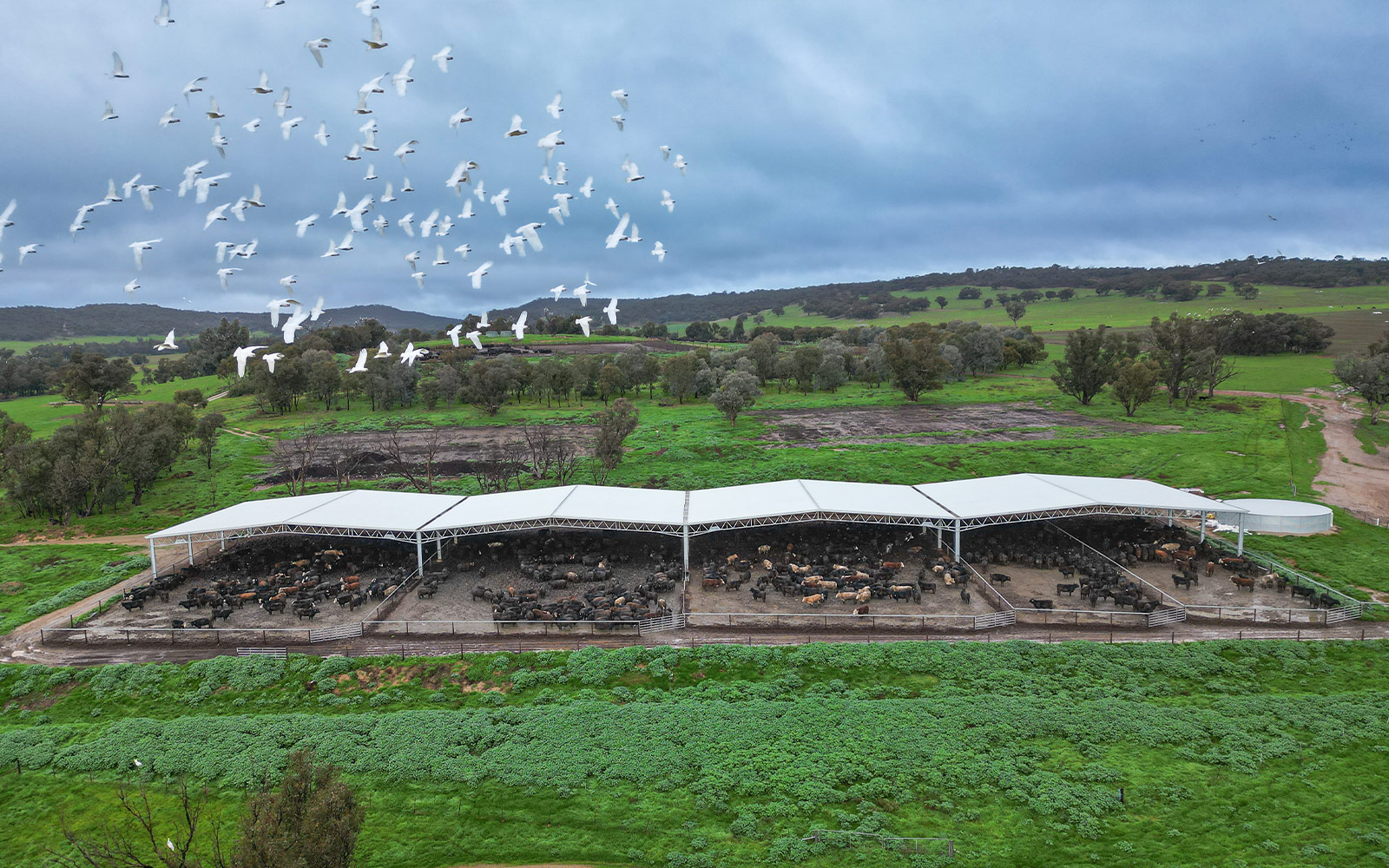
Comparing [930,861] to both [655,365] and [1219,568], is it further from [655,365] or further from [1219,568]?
[655,365]

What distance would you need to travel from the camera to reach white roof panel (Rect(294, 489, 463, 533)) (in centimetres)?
3291

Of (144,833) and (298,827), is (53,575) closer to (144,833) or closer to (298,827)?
(144,833)

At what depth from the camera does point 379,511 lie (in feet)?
116

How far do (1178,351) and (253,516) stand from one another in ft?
316

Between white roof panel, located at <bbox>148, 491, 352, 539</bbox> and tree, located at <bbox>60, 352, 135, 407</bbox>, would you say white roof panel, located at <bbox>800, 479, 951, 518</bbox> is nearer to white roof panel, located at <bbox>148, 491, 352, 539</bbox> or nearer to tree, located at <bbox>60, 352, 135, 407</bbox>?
white roof panel, located at <bbox>148, 491, 352, 539</bbox>

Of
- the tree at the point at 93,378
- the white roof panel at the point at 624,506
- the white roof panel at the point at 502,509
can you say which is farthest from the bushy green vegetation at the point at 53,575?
the tree at the point at 93,378

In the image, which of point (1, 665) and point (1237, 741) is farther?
point (1, 665)

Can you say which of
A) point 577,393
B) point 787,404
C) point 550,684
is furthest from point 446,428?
point 550,684

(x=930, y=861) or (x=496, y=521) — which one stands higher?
(x=496, y=521)

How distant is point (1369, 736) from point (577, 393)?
90.3 m

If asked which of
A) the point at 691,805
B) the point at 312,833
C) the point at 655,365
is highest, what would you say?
the point at 655,365

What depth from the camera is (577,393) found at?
99938 millimetres

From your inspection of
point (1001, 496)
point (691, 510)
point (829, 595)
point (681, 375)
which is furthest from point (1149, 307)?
point (829, 595)

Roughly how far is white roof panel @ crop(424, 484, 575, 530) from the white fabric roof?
6cm
